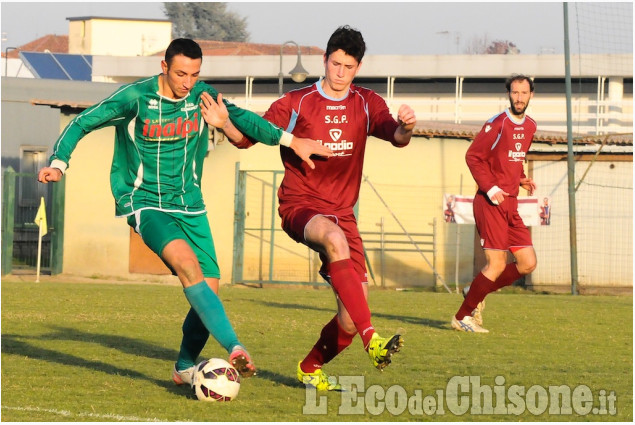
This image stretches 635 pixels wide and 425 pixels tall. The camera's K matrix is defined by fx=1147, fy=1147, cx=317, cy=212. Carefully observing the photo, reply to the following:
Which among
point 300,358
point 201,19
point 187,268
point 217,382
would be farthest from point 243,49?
point 217,382

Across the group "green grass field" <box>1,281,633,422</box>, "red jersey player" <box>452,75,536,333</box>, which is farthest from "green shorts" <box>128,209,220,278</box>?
"red jersey player" <box>452,75,536,333</box>

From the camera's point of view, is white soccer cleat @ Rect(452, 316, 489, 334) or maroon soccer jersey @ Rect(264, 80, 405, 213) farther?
white soccer cleat @ Rect(452, 316, 489, 334)

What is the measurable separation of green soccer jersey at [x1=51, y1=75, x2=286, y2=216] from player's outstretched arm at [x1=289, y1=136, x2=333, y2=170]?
0.13 m

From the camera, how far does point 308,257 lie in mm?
26828

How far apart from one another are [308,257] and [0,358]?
1719 cm

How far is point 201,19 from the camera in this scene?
340ft

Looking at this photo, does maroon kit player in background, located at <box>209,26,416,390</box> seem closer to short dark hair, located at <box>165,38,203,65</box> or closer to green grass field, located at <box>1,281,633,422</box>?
green grass field, located at <box>1,281,633,422</box>

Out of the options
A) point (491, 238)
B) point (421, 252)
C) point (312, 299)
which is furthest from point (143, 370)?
point (421, 252)

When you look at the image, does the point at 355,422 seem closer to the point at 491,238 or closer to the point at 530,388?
the point at 530,388

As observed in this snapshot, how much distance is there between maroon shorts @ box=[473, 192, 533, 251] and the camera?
12844 mm


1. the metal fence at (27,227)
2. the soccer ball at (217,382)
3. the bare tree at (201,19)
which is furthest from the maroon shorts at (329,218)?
the bare tree at (201,19)

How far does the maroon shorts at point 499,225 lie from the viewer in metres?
12.8

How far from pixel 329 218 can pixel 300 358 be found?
7.91 feet

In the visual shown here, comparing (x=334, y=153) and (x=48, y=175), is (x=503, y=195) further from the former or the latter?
(x=48, y=175)
